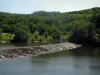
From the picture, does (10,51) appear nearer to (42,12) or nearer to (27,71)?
(27,71)

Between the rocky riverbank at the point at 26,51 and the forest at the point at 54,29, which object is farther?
the forest at the point at 54,29

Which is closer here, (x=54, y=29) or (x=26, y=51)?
(x=26, y=51)

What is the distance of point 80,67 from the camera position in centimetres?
3003

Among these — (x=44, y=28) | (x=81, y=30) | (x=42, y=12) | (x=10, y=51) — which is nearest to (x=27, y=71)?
(x=10, y=51)

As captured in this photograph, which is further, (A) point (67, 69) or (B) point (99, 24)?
(B) point (99, 24)

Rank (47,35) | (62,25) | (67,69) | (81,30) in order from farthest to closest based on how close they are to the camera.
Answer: (62,25) → (47,35) → (81,30) → (67,69)

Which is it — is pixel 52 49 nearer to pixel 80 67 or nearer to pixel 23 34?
pixel 80 67

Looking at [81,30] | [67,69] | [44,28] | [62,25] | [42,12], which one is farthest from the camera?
[42,12]

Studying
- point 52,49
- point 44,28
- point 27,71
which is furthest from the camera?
point 44,28

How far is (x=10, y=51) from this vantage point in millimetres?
38375

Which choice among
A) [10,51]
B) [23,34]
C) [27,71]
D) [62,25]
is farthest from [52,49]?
[62,25]

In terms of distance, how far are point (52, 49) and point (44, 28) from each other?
36.4m

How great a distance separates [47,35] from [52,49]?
30565 mm

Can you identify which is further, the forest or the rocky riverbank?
the forest
